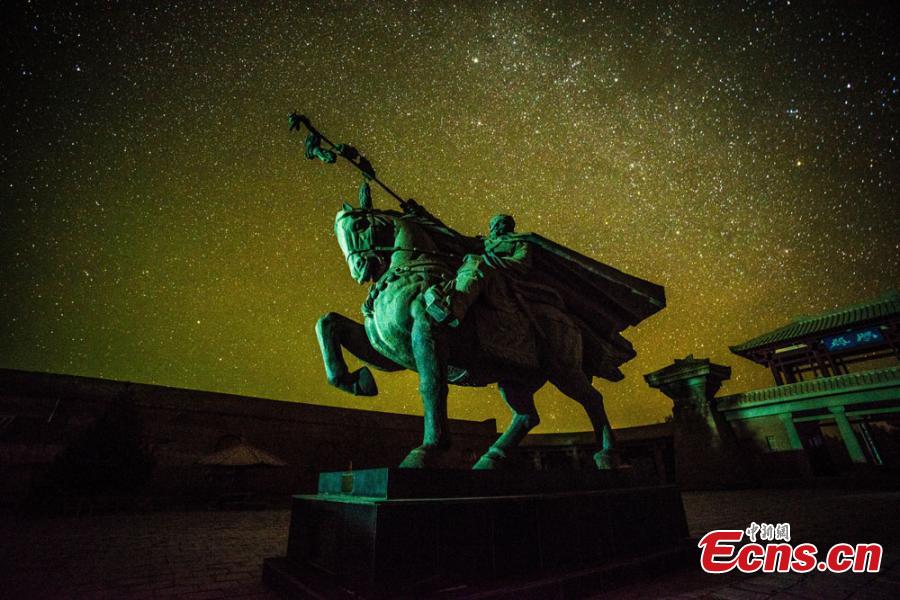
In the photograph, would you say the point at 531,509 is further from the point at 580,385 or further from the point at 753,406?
the point at 753,406

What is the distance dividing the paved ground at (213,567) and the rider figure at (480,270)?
1.95 metres

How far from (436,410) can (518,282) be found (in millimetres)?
1584

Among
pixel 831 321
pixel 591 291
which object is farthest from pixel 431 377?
pixel 831 321

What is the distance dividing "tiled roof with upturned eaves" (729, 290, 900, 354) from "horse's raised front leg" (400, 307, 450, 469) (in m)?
20.8

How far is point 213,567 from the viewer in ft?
10.7

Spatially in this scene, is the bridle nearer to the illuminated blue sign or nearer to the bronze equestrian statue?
the bronze equestrian statue

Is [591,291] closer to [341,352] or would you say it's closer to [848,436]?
[341,352]

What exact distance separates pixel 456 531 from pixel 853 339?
70.8ft

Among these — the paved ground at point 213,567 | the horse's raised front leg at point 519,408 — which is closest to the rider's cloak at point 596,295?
the horse's raised front leg at point 519,408

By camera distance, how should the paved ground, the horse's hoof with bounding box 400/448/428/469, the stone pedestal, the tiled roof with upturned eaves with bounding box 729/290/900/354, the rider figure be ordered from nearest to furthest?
the stone pedestal
the paved ground
the horse's hoof with bounding box 400/448/428/469
the rider figure
the tiled roof with upturned eaves with bounding box 729/290/900/354

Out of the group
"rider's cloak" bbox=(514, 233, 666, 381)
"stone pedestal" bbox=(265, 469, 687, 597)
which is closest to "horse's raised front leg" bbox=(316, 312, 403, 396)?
"stone pedestal" bbox=(265, 469, 687, 597)

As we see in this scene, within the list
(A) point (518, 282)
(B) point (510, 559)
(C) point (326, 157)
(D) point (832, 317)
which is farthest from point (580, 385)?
(D) point (832, 317)

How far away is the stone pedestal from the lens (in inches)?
74.5

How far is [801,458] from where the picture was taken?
1398 centimetres
